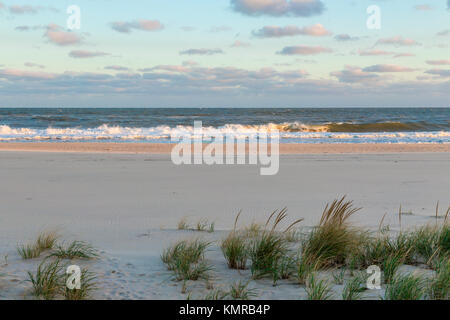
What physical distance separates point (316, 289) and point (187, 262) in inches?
53.2

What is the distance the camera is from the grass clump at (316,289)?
13.1 ft

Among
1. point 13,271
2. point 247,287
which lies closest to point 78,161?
point 13,271

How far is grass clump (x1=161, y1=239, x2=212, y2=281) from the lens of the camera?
4578 millimetres

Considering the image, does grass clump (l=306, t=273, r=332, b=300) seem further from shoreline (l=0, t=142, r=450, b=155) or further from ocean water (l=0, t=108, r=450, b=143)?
ocean water (l=0, t=108, r=450, b=143)

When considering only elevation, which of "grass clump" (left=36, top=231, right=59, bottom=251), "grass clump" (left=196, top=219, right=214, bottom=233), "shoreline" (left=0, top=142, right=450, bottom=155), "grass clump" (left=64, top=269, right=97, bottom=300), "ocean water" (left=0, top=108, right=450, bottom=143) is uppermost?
"ocean water" (left=0, top=108, right=450, bottom=143)

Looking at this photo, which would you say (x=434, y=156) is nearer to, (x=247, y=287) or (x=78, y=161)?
(x=78, y=161)

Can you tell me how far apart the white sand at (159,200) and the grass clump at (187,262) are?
11 cm

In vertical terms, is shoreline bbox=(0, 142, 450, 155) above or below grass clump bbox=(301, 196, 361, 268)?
above

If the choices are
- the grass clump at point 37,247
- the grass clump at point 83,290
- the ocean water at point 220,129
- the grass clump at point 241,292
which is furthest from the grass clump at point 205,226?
the ocean water at point 220,129

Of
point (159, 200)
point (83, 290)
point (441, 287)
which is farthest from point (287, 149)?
point (83, 290)

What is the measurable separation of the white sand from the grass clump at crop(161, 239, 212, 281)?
11 cm

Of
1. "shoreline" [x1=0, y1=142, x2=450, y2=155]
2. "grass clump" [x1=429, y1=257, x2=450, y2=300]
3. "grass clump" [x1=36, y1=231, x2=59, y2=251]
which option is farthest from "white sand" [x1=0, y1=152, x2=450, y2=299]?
"shoreline" [x1=0, y1=142, x2=450, y2=155]

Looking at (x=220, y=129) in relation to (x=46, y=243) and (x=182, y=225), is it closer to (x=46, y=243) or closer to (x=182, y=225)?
(x=182, y=225)

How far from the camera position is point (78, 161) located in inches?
636
